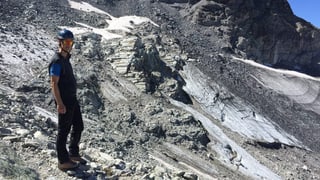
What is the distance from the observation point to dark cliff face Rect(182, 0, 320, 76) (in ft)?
162

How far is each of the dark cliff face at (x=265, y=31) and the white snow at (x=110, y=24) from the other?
10.8m

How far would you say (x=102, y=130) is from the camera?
16.8m

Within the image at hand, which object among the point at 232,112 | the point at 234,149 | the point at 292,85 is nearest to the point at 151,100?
the point at 234,149

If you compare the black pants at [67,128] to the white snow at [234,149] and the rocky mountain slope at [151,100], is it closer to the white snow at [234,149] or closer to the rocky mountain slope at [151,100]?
the rocky mountain slope at [151,100]

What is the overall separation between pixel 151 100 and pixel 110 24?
1320 cm

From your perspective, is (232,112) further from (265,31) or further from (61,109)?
(265,31)

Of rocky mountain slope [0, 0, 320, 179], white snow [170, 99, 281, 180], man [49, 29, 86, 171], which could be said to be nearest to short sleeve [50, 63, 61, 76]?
man [49, 29, 86, 171]

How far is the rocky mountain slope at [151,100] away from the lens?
1086 cm

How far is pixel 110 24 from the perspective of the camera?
35.2 meters

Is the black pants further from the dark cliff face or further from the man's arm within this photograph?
the dark cliff face

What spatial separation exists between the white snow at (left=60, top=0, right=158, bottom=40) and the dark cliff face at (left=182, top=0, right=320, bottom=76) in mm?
10776

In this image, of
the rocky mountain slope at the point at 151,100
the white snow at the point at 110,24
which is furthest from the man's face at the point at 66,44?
the white snow at the point at 110,24

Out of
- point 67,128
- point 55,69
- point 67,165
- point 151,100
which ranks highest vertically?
Answer: point 55,69

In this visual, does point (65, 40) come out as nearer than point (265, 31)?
Yes
